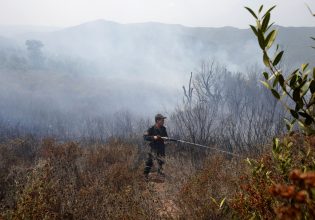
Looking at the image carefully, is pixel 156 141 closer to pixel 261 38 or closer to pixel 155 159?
pixel 155 159

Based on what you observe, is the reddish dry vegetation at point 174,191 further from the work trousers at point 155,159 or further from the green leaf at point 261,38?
the work trousers at point 155,159

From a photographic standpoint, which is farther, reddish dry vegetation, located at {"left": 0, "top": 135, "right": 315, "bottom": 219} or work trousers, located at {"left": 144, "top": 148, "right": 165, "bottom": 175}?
work trousers, located at {"left": 144, "top": 148, "right": 165, "bottom": 175}

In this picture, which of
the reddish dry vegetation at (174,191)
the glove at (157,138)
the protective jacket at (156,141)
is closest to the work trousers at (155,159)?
the protective jacket at (156,141)

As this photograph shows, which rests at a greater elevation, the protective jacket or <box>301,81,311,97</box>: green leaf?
<box>301,81,311,97</box>: green leaf

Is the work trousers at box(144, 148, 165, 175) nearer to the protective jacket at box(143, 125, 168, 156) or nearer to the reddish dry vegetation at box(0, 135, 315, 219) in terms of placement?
the protective jacket at box(143, 125, 168, 156)

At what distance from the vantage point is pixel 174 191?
5.16 metres

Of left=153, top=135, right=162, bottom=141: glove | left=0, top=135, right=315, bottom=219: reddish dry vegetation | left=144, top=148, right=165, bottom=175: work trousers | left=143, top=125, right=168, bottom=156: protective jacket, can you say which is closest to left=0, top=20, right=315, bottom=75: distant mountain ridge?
left=143, top=125, right=168, bottom=156: protective jacket

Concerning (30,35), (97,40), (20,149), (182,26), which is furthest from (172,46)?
(20,149)

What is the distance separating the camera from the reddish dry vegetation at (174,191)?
53.9 inches

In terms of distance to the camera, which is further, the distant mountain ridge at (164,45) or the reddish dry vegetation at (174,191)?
the distant mountain ridge at (164,45)

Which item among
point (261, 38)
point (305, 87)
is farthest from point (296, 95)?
point (261, 38)

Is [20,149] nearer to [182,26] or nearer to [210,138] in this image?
[210,138]

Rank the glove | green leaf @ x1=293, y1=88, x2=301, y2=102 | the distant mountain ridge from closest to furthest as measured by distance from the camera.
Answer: green leaf @ x1=293, y1=88, x2=301, y2=102, the glove, the distant mountain ridge

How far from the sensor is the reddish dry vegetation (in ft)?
4.49
